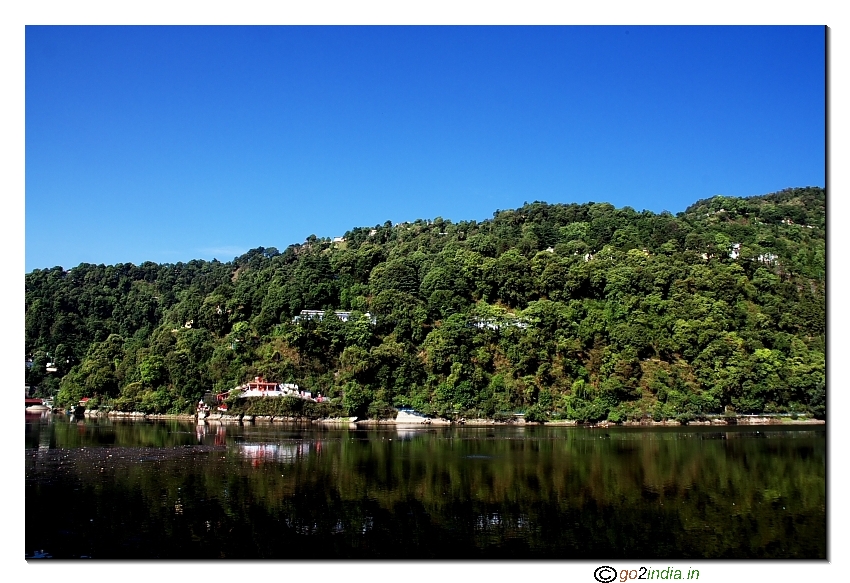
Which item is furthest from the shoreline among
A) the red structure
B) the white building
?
the white building

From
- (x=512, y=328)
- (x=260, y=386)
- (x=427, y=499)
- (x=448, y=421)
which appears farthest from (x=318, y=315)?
(x=427, y=499)

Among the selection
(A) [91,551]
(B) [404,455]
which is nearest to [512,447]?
(B) [404,455]

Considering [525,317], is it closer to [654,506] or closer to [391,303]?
[391,303]

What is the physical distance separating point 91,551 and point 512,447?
12.7 meters

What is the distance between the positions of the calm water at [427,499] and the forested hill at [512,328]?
316 inches

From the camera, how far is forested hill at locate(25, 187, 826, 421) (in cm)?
2803

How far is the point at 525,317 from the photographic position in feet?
108

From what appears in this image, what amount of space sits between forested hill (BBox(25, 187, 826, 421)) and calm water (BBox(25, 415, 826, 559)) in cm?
802

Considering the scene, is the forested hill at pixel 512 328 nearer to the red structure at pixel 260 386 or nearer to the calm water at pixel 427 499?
the red structure at pixel 260 386

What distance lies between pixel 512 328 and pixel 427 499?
814 inches

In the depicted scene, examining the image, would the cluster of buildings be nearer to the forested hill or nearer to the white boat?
the forested hill

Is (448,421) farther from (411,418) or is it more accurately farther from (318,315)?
(318,315)

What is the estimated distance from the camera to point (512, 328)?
1257 inches

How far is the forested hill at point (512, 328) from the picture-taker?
92.0 ft
